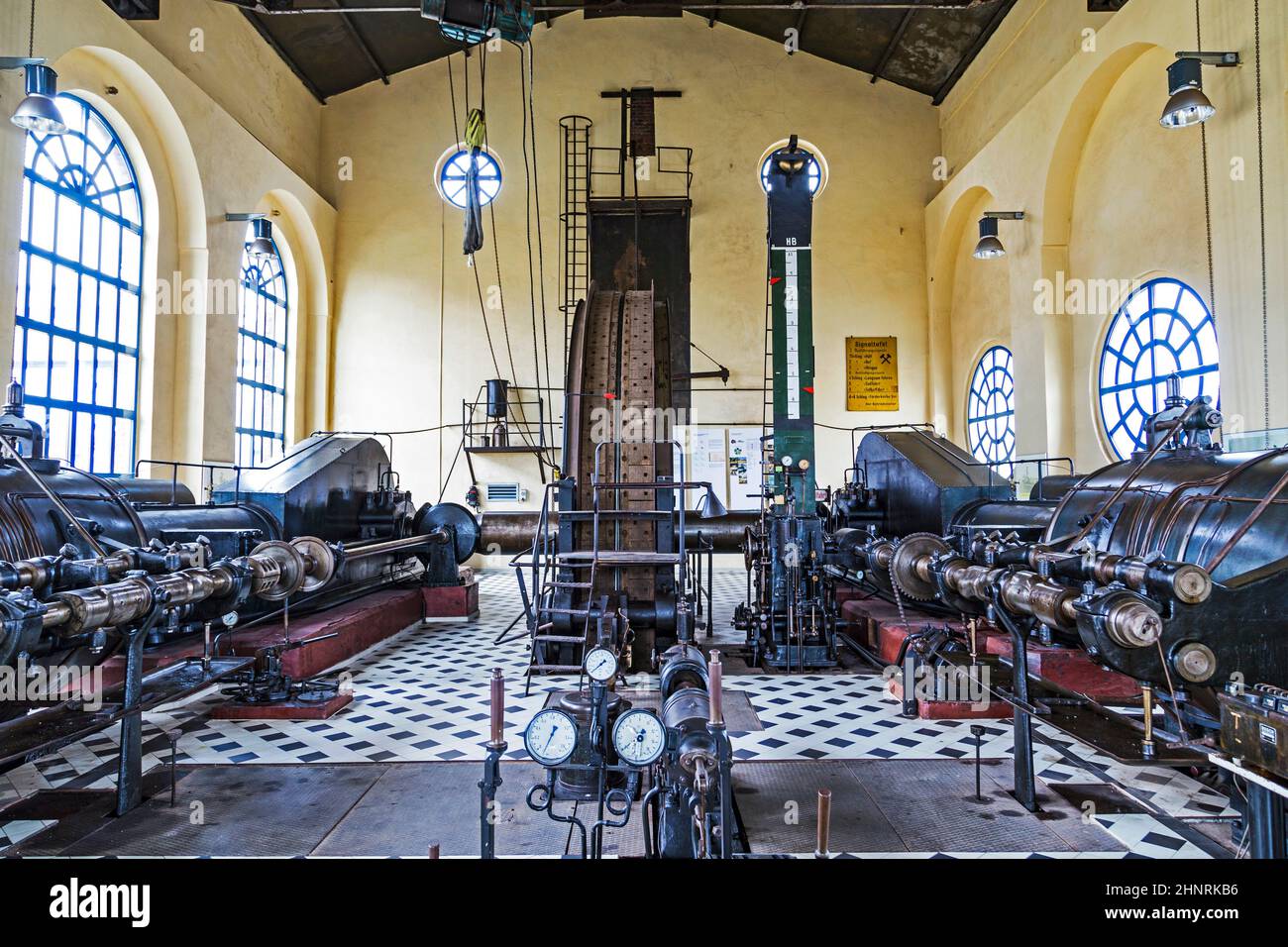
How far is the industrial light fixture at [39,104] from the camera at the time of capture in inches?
236

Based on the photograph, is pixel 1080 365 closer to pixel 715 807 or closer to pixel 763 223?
pixel 763 223

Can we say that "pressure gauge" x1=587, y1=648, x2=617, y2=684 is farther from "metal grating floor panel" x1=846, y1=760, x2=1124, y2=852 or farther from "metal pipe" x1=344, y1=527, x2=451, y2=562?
"metal pipe" x1=344, y1=527, x2=451, y2=562

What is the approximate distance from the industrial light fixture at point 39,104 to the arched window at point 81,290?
77.2 inches

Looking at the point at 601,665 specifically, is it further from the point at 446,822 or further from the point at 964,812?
the point at 964,812

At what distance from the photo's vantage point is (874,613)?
741cm

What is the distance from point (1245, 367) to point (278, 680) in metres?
8.82

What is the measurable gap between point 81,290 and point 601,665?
30.9ft

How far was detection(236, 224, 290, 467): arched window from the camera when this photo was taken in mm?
12156

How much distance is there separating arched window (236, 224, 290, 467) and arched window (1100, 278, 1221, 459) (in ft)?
40.8

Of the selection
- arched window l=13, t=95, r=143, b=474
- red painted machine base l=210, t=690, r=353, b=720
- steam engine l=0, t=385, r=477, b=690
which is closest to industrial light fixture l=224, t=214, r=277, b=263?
arched window l=13, t=95, r=143, b=474

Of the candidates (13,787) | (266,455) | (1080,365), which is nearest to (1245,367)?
(1080,365)

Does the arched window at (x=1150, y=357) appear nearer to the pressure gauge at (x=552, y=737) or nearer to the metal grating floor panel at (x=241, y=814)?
the pressure gauge at (x=552, y=737)

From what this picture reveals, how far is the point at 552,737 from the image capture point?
8.50 feet
